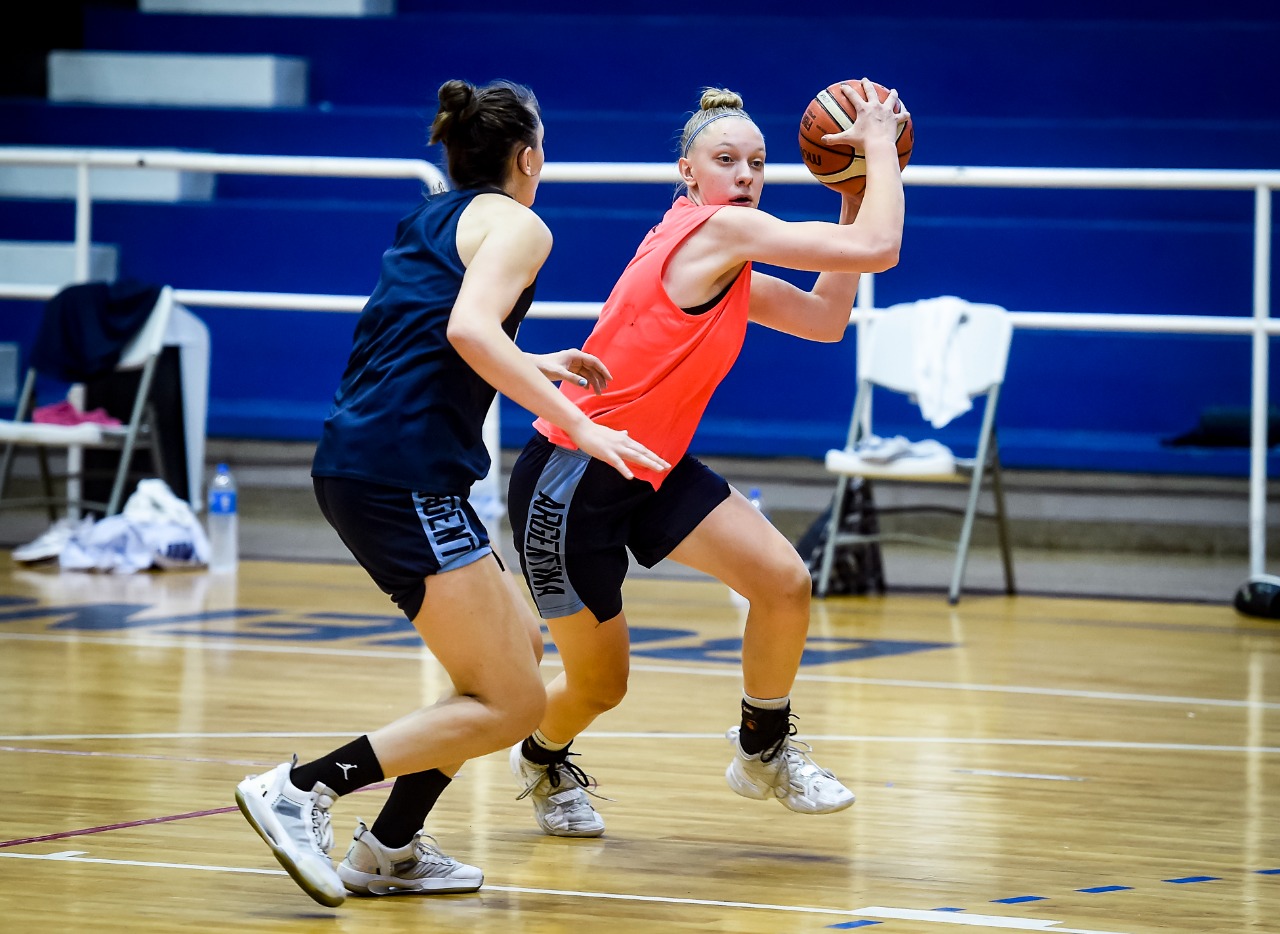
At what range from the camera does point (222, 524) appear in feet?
23.2

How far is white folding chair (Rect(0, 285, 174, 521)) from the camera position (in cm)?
707

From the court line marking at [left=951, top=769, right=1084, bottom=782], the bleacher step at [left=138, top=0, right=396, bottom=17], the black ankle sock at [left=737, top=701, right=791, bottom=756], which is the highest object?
the bleacher step at [left=138, top=0, right=396, bottom=17]

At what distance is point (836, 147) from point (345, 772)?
55.5 inches

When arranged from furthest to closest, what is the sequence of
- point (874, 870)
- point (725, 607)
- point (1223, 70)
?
point (1223, 70), point (725, 607), point (874, 870)

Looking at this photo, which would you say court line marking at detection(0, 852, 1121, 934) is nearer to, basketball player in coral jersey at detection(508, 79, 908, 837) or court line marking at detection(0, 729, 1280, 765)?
basketball player in coral jersey at detection(508, 79, 908, 837)

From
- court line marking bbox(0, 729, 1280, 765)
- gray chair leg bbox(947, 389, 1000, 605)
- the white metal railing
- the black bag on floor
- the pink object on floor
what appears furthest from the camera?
the pink object on floor

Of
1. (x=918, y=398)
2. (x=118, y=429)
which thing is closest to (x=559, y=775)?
(x=918, y=398)

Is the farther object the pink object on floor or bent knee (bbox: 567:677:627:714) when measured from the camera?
the pink object on floor

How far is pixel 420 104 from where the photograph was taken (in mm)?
9914

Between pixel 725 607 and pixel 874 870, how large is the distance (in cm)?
349

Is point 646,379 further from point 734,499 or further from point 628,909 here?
point 628,909

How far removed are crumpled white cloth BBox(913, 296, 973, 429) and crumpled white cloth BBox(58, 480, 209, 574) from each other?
2.80 meters

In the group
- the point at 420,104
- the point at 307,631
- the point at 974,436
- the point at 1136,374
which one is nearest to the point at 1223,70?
the point at 1136,374

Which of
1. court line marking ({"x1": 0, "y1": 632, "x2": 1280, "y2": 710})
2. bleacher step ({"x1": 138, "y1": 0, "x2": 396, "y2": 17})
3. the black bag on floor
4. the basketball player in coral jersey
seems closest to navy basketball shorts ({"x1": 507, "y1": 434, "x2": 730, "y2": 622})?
the basketball player in coral jersey
